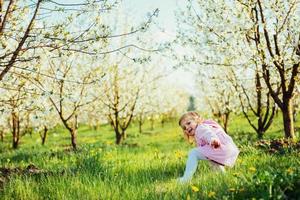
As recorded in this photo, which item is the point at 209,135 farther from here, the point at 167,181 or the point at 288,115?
the point at 288,115

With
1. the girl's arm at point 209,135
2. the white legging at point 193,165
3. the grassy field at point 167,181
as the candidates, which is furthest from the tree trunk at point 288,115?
the white legging at point 193,165

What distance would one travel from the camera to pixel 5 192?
5.39 meters

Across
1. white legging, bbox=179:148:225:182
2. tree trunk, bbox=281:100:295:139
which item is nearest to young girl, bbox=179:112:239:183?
white legging, bbox=179:148:225:182

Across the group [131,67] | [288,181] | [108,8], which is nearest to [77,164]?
[108,8]

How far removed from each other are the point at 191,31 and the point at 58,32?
15.6 feet

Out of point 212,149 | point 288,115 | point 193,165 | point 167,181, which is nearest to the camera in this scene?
point 167,181

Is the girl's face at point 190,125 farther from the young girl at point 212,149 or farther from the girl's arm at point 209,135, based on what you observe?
the girl's arm at point 209,135

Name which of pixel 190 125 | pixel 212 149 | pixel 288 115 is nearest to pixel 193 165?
pixel 212 149

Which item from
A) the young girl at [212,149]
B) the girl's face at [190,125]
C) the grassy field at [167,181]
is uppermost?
the girl's face at [190,125]

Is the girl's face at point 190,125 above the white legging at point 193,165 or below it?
above

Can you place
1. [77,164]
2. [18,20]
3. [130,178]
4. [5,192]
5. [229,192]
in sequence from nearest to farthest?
1. [229,192]
2. [5,192]
3. [130,178]
4. [18,20]
5. [77,164]

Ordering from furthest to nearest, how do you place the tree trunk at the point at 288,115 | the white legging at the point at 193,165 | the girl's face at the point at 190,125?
the tree trunk at the point at 288,115 < the girl's face at the point at 190,125 < the white legging at the point at 193,165

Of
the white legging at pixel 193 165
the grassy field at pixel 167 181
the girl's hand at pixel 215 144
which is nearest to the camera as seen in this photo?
the grassy field at pixel 167 181

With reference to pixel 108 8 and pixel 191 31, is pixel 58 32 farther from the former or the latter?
pixel 191 31
